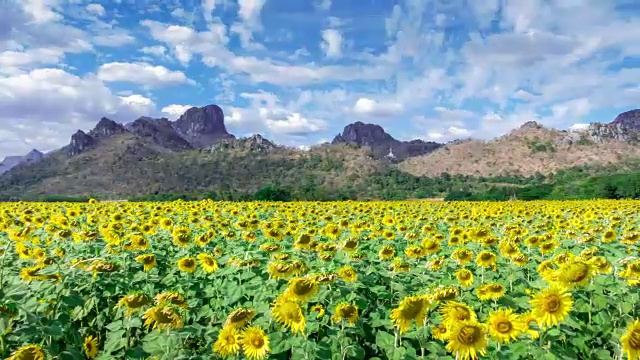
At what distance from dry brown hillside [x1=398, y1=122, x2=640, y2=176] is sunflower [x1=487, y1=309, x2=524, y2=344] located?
15314cm

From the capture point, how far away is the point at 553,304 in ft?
12.6

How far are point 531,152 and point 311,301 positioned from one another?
558 feet

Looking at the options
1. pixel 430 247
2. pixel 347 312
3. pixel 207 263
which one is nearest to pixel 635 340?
pixel 347 312

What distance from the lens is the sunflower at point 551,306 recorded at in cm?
382

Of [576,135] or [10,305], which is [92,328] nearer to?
[10,305]

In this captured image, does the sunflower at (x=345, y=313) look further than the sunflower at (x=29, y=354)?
Yes

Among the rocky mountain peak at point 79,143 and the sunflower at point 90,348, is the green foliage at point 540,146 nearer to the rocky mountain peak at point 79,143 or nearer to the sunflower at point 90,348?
the rocky mountain peak at point 79,143

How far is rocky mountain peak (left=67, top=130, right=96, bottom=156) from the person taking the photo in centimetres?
18112

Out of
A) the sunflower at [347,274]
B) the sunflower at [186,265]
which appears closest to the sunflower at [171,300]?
the sunflower at [186,265]

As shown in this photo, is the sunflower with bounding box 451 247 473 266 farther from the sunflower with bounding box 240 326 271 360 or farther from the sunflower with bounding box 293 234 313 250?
the sunflower with bounding box 240 326 271 360

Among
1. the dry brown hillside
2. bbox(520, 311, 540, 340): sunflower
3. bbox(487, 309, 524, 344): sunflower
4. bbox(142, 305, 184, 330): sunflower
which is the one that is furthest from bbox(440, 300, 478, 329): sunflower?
the dry brown hillside

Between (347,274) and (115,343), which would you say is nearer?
(115,343)

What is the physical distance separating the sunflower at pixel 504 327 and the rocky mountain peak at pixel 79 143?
651 feet

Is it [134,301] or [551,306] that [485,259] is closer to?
[551,306]
